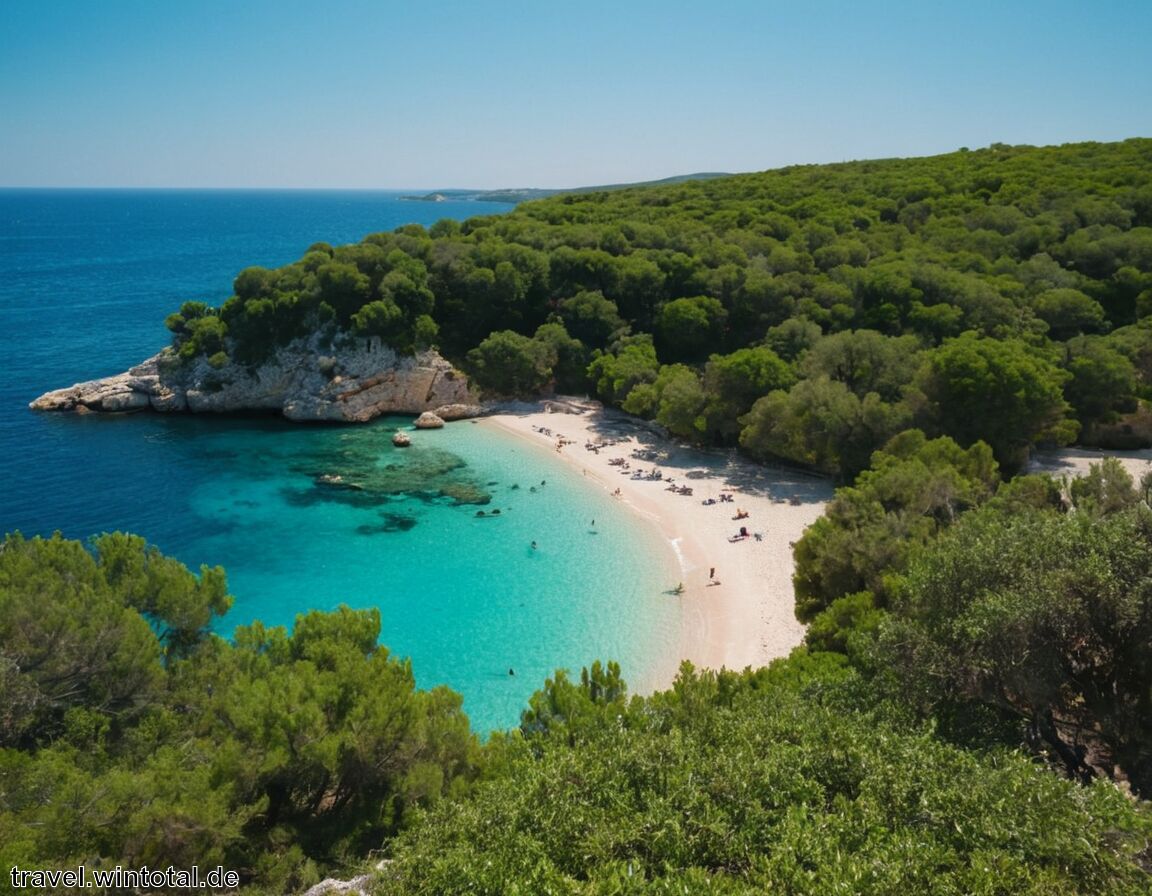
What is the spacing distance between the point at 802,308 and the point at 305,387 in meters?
30.7

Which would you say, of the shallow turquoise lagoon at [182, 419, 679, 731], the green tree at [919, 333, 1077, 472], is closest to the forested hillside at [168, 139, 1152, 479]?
the green tree at [919, 333, 1077, 472]

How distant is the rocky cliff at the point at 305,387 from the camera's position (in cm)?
4222

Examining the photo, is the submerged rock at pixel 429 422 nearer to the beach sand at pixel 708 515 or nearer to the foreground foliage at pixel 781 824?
the beach sand at pixel 708 515

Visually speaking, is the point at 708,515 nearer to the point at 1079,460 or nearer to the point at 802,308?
the point at 1079,460

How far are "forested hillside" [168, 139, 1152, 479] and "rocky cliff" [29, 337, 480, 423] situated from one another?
4.04 ft

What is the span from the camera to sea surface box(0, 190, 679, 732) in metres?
21.4

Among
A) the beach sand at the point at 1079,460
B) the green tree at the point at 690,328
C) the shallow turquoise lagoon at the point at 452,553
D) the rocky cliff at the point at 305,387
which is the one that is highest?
the green tree at the point at 690,328

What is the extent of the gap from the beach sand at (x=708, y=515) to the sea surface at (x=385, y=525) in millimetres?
882

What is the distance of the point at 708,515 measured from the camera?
95.2 ft

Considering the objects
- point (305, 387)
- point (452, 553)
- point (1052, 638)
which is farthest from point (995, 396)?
point (305, 387)

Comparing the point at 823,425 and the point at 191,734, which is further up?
the point at 823,425

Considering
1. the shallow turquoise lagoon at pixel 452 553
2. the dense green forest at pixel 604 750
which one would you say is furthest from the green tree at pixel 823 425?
the dense green forest at pixel 604 750

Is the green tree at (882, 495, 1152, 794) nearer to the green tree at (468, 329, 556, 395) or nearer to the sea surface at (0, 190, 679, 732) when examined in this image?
the sea surface at (0, 190, 679, 732)

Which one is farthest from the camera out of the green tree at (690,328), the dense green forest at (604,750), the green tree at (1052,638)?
the green tree at (690,328)
